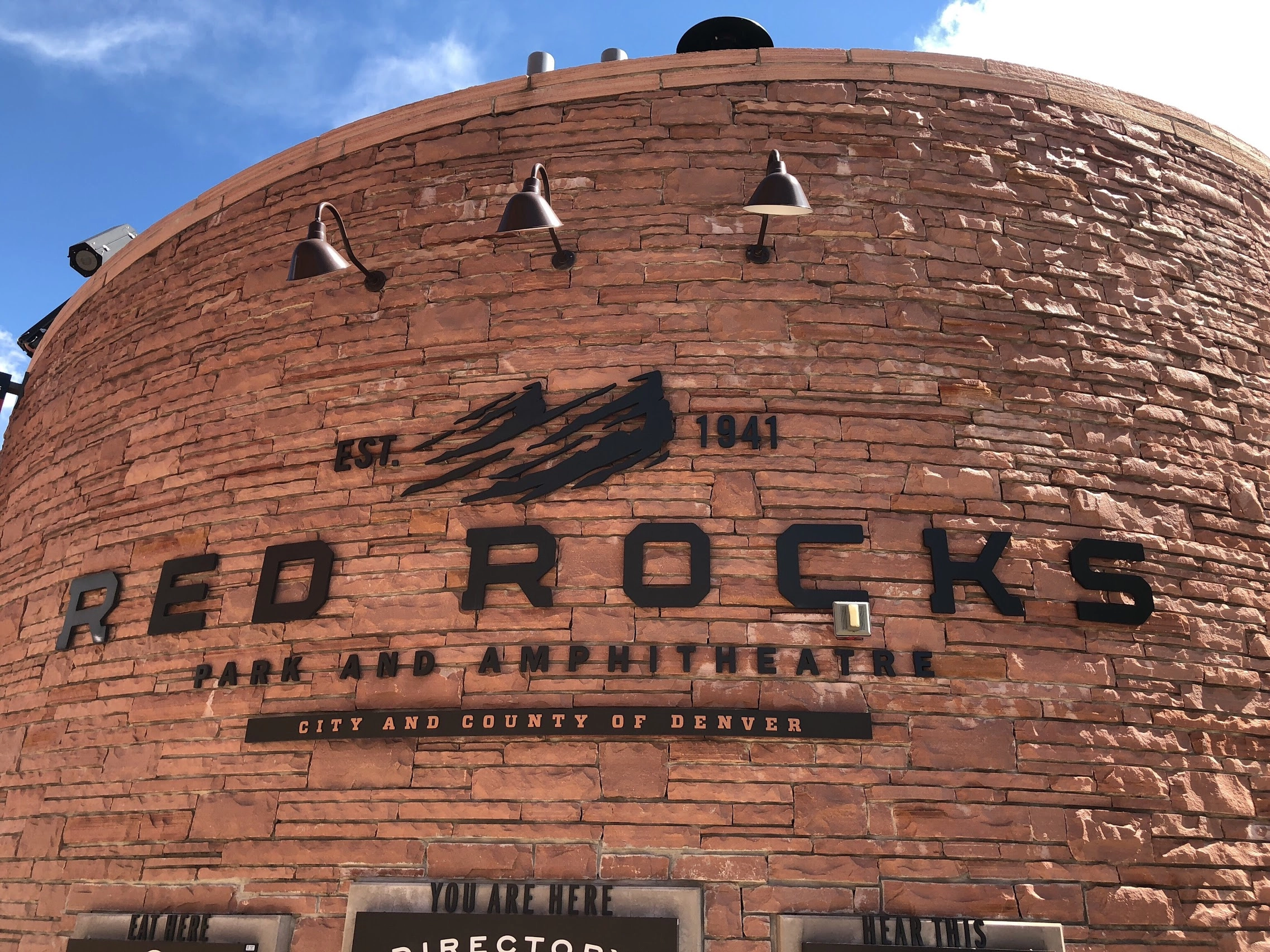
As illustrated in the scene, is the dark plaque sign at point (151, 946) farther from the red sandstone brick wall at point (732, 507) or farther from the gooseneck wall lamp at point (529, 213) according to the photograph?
the gooseneck wall lamp at point (529, 213)

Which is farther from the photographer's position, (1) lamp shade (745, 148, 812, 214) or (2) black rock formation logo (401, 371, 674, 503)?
(2) black rock formation logo (401, 371, 674, 503)

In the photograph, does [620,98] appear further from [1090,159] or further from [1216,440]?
[1216,440]

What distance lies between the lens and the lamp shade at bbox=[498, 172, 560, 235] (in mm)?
4207

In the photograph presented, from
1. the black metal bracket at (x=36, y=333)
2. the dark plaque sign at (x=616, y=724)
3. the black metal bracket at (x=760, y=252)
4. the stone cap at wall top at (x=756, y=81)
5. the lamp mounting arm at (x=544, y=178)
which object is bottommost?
the dark plaque sign at (x=616, y=724)

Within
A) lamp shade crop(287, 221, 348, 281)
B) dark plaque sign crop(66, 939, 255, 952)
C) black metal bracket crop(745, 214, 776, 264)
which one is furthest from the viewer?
black metal bracket crop(745, 214, 776, 264)

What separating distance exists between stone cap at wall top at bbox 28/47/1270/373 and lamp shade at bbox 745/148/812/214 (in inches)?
50.8

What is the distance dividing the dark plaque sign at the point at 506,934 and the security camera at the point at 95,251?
23.6ft

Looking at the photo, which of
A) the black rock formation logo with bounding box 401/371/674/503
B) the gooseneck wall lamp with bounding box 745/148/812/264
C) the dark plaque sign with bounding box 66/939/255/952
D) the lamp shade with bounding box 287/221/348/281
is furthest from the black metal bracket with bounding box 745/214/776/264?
the dark plaque sign with bounding box 66/939/255/952

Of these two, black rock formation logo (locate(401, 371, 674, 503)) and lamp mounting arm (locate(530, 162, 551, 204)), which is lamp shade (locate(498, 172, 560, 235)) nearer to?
lamp mounting arm (locate(530, 162, 551, 204))

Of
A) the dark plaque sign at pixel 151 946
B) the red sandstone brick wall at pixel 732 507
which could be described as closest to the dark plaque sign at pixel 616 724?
the red sandstone brick wall at pixel 732 507

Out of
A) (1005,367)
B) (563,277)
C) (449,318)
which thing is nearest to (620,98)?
(563,277)

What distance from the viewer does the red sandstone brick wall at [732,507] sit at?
12.5ft

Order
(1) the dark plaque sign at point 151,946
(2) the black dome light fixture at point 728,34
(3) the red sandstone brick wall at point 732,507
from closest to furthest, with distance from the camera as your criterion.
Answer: (3) the red sandstone brick wall at point 732,507, (1) the dark plaque sign at point 151,946, (2) the black dome light fixture at point 728,34

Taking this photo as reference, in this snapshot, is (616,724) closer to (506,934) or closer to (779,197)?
(506,934)
